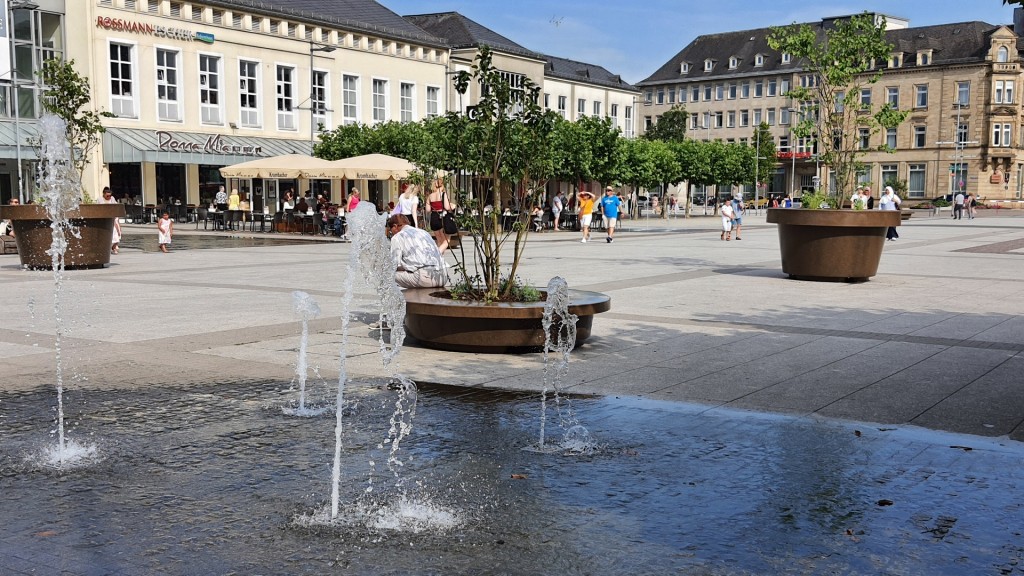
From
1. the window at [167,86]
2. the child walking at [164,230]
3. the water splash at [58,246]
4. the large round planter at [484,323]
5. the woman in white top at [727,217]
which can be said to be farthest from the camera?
the window at [167,86]

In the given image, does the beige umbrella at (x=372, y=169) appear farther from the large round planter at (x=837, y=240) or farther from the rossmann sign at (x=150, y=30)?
the large round planter at (x=837, y=240)

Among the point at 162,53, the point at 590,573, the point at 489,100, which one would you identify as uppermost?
the point at 162,53

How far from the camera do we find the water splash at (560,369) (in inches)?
212

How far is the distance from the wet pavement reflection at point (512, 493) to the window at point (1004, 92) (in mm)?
94361

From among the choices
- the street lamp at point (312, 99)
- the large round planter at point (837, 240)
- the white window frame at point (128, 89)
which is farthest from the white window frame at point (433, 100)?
the large round planter at point (837, 240)

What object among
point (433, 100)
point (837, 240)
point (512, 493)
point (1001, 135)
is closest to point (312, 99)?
point (433, 100)

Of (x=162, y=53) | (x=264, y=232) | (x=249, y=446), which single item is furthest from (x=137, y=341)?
(x=162, y=53)

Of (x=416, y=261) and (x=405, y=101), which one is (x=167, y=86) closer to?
(x=405, y=101)

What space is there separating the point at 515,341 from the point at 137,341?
334 centimetres

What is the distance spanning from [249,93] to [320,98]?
4.59m

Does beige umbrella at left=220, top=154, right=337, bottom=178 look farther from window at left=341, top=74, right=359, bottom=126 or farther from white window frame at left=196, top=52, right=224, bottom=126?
window at left=341, top=74, right=359, bottom=126

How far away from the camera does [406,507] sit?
4.24 meters

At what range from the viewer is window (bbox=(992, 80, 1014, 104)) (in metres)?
88.6

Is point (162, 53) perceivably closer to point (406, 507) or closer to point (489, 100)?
point (489, 100)
